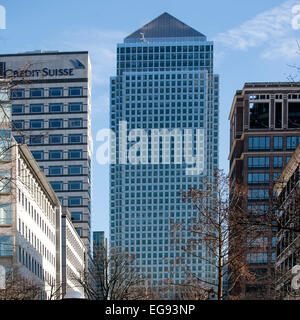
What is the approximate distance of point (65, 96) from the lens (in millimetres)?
167250

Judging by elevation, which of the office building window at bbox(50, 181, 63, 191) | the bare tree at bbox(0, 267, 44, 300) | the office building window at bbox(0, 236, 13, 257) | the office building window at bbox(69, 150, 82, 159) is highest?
the office building window at bbox(69, 150, 82, 159)

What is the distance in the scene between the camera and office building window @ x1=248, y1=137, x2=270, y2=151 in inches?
6535

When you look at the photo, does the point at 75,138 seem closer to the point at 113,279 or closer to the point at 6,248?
the point at 6,248

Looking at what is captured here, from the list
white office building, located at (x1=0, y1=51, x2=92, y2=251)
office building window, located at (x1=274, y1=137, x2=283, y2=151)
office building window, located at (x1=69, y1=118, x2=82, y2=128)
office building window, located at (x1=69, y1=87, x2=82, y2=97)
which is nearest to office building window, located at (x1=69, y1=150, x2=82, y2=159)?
white office building, located at (x1=0, y1=51, x2=92, y2=251)

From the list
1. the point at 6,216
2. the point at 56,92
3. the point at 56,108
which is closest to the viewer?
the point at 6,216

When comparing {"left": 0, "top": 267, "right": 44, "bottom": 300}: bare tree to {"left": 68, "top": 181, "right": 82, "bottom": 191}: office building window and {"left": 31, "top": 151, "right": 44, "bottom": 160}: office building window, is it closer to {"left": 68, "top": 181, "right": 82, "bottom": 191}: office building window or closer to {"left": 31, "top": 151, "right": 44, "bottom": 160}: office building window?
{"left": 68, "top": 181, "right": 82, "bottom": 191}: office building window

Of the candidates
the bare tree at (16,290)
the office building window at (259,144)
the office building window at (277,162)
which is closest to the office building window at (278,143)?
the office building window at (259,144)

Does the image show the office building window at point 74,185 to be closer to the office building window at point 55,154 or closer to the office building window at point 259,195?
the office building window at point 55,154

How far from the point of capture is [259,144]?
547ft

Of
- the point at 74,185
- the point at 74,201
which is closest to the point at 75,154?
the point at 74,185

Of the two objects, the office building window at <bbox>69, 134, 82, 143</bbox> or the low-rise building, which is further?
the office building window at <bbox>69, 134, 82, 143</bbox>

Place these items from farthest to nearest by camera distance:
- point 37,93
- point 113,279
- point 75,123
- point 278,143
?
point 37,93, point 75,123, point 278,143, point 113,279
